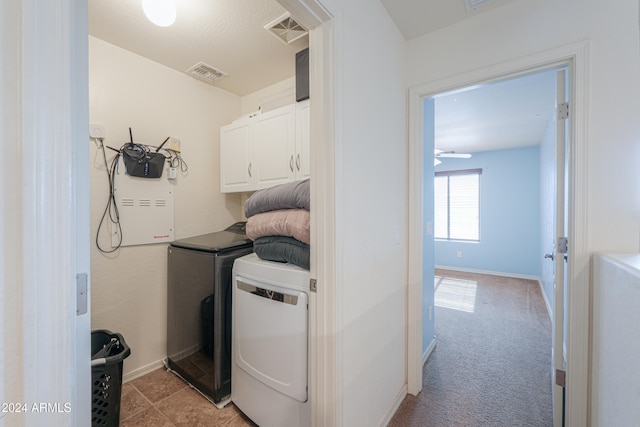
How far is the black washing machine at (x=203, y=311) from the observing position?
1.74 m

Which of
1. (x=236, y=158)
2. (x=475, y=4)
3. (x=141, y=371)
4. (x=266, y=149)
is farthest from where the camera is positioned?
(x=236, y=158)

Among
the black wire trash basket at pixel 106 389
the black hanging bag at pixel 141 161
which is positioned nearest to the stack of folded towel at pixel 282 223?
the black wire trash basket at pixel 106 389

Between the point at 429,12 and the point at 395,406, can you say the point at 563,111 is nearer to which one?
the point at 429,12

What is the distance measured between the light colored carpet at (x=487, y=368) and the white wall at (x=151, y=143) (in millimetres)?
2000

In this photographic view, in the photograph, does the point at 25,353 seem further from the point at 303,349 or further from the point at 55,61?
the point at 303,349

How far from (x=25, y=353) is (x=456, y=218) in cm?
634

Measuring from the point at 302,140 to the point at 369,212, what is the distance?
0.88m

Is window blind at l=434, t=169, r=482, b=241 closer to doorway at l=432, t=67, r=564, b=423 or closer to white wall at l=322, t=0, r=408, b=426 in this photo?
doorway at l=432, t=67, r=564, b=423

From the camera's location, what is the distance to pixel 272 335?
1438 millimetres

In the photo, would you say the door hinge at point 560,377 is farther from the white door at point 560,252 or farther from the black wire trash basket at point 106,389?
the black wire trash basket at point 106,389

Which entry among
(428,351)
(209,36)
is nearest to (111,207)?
(209,36)

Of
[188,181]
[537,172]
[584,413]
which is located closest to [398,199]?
[584,413]

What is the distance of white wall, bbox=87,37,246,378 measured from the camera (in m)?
1.93

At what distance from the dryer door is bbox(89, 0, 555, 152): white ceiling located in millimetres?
1658
